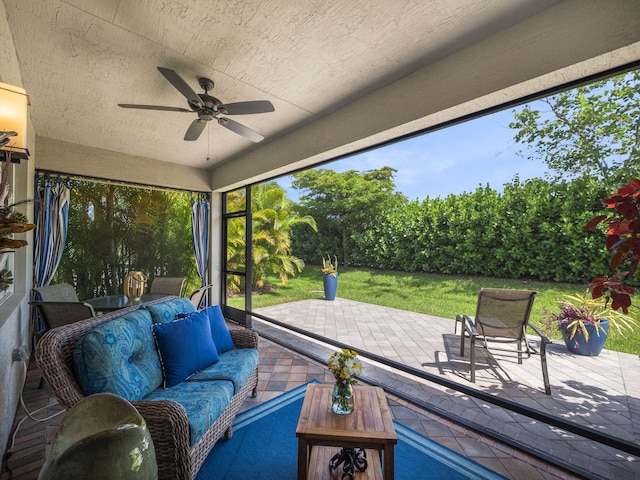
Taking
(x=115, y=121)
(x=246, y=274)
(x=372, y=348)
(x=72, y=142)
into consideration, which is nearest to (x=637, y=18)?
(x=372, y=348)

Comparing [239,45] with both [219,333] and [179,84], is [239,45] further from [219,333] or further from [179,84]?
[219,333]

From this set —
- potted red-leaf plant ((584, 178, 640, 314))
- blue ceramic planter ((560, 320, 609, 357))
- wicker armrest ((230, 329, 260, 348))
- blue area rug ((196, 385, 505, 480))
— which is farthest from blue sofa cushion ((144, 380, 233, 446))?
blue ceramic planter ((560, 320, 609, 357))

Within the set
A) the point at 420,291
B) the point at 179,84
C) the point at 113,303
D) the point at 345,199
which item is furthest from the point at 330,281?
the point at 179,84

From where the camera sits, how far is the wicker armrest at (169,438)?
1395mm

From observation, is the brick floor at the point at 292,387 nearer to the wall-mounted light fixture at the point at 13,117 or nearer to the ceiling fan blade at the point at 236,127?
the wall-mounted light fixture at the point at 13,117

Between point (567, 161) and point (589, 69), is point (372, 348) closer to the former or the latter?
point (567, 161)

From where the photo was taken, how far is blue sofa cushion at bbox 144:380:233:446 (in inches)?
61.2

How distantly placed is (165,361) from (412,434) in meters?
1.79

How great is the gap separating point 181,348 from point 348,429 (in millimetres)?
1201

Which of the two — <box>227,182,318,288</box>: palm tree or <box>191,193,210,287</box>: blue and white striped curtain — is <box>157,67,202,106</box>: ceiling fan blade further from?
<box>227,182,318,288</box>: palm tree

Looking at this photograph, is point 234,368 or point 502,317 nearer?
point 234,368

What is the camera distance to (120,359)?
1.63 meters

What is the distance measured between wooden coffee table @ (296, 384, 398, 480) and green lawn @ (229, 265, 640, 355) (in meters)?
2.14

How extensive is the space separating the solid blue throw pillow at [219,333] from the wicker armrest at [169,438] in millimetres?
979
